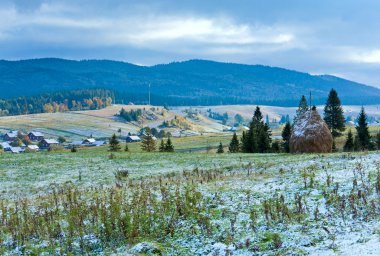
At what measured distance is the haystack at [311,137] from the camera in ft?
137

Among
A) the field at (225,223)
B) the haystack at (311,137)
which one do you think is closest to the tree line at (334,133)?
the haystack at (311,137)

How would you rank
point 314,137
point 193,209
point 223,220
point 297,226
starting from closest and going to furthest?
1. point 297,226
2. point 223,220
3. point 193,209
4. point 314,137

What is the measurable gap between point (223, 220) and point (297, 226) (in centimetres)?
281

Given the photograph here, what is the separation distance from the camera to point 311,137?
41.8 m

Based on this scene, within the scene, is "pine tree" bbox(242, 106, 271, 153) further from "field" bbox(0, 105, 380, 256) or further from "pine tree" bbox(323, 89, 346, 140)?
"field" bbox(0, 105, 380, 256)

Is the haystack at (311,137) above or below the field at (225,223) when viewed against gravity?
above

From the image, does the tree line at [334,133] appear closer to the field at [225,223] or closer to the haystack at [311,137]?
the haystack at [311,137]

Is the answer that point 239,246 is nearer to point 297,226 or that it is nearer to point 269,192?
point 297,226

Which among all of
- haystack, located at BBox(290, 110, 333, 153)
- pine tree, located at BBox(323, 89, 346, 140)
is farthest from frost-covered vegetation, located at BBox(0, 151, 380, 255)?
pine tree, located at BBox(323, 89, 346, 140)

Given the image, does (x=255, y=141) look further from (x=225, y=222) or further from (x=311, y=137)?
(x=225, y=222)

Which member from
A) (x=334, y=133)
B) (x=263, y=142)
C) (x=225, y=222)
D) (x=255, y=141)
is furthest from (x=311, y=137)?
(x=334, y=133)

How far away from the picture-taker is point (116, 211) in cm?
1645

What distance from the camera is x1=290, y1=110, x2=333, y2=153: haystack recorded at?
41.9m

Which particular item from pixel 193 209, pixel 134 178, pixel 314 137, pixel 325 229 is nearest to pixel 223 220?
pixel 193 209
